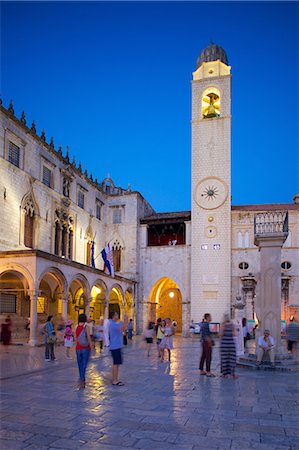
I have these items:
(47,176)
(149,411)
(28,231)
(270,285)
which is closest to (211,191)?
(47,176)

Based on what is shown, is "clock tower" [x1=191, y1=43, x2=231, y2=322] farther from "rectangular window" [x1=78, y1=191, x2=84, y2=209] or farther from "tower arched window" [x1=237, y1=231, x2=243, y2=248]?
"rectangular window" [x1=78, y1=191, x2=84, y2=209]

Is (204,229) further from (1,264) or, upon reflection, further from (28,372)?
(28,372)

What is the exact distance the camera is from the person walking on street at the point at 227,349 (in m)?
10.9

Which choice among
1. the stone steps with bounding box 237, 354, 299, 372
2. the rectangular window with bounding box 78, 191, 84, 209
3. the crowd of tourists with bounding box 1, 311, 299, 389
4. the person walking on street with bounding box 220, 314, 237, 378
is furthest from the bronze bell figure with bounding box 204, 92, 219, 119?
the person walking on street with bounding box 220, 314, 237, 378

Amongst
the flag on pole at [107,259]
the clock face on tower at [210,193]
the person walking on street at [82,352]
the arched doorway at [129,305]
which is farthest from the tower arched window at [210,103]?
the person walking on street at [82,352]

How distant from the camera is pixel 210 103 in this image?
3566 cm

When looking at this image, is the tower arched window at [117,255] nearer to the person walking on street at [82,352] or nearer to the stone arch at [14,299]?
the stone arch at [14,299]

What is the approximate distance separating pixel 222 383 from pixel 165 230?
2733 cm

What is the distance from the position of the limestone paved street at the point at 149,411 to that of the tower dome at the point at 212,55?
29667mm

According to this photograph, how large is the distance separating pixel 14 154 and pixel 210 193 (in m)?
15.0

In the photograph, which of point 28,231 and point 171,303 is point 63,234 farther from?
point 171,303

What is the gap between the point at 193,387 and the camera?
9602 millimetres

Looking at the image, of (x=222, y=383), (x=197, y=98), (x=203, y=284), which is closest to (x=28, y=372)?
(x=222, y=383)

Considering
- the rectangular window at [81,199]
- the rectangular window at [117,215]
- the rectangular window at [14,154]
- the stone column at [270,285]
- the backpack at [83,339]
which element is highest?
the rectangular window at [14,154]
